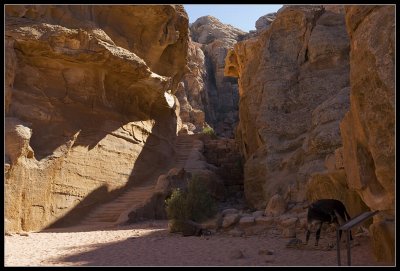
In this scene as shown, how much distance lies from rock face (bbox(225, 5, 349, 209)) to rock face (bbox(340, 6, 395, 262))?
6.60m

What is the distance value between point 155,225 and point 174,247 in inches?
168

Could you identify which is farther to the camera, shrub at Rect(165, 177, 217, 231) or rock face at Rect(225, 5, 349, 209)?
rock face at Rect(225, 5, 349, 209)

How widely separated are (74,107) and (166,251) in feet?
28.1

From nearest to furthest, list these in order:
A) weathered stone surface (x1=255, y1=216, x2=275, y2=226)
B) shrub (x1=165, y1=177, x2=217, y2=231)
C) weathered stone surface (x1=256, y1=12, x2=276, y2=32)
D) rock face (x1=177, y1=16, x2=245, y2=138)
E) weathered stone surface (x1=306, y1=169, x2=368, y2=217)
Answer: weathered stone surface (x1=306, y1=169, x2=368, y2=217)
weathered stone surface (x1=255, y1=216, x2=275, y2=226)
shrub (x1=165, y1=177, x2=217, y2=231)
rock face (x1=177, y1=16, x2=245, y2=138)
weathered stone surface (x1=256, y1=12, x2=276, y2=32)

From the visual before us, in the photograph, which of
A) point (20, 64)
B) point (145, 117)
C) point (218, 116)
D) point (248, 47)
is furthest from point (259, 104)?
point (218, 116)

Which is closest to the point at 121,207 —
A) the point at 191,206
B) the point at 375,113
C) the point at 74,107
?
the point at 74,107

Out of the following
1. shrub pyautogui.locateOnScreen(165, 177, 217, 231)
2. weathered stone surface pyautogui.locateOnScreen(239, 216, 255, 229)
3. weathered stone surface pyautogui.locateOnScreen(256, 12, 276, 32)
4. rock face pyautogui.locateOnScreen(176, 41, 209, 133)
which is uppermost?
weathered stone surface pyautogui.locateOnScreen(256, 12, 276, 32)

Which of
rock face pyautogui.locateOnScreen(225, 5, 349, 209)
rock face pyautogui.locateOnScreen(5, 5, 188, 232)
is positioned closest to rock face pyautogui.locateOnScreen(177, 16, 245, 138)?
rock face pyautogui.locateOnScreen(5, 5, 188, 232)

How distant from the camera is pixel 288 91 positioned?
658 inches

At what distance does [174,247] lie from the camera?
852 cm

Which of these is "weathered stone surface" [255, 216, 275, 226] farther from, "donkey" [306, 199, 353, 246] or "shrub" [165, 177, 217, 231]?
"donkey" [306, 199, 353, 246]

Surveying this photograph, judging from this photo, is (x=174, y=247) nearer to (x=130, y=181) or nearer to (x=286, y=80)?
(x=130, y=181)

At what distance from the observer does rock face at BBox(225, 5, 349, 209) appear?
49.6 ft

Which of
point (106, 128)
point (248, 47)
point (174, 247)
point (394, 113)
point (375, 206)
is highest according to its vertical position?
point (248, 47)
